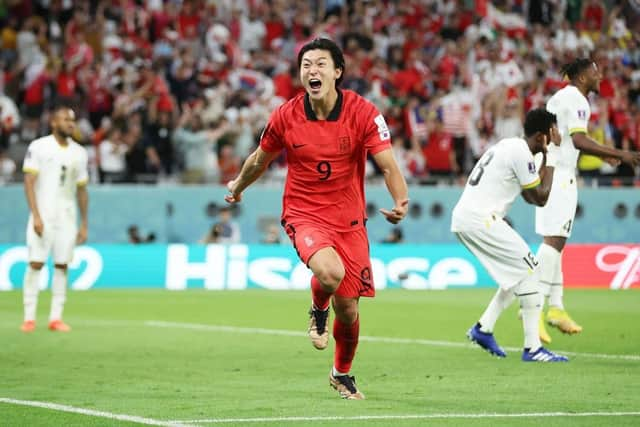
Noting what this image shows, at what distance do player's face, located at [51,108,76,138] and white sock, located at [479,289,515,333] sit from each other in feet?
18.8

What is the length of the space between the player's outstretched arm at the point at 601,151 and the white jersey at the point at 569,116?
0.12 meters

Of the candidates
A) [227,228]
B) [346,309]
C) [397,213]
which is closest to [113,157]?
[227,228]

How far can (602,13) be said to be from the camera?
91.6 feet

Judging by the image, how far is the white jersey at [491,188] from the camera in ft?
39.7

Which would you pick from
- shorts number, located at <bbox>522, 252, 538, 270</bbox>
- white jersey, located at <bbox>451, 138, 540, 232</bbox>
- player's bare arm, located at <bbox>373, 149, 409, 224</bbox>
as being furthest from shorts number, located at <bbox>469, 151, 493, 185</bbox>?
player's bare arm, located at <bbox>373, 149, 409, 224</bbox>

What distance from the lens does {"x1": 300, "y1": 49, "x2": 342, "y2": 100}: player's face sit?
29.8ft

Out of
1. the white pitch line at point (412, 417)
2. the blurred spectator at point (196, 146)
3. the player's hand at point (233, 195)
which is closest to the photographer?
the white pitch line at point (412, 417)

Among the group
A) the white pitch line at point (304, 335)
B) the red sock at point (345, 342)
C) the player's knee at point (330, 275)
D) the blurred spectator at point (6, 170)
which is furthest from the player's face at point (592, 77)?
the blurred spectator at point (6, 170)

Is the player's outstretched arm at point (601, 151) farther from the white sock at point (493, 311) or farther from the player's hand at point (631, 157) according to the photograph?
the white sock at point (493, 311)

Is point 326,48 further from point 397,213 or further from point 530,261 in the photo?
point 530,261

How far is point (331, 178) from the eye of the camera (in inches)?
365

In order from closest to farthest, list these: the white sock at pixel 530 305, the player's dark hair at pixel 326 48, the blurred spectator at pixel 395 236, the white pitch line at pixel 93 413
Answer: the white pitch line at pixel 93 413 < the player's dark hair at pixel 326 48 < the white sock at pixel 530 305 < the blurred spectator at pixel 395 236

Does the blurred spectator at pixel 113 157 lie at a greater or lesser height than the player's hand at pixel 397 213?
lesser

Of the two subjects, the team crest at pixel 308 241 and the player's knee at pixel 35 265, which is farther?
the player's knee at pixel 35 265
